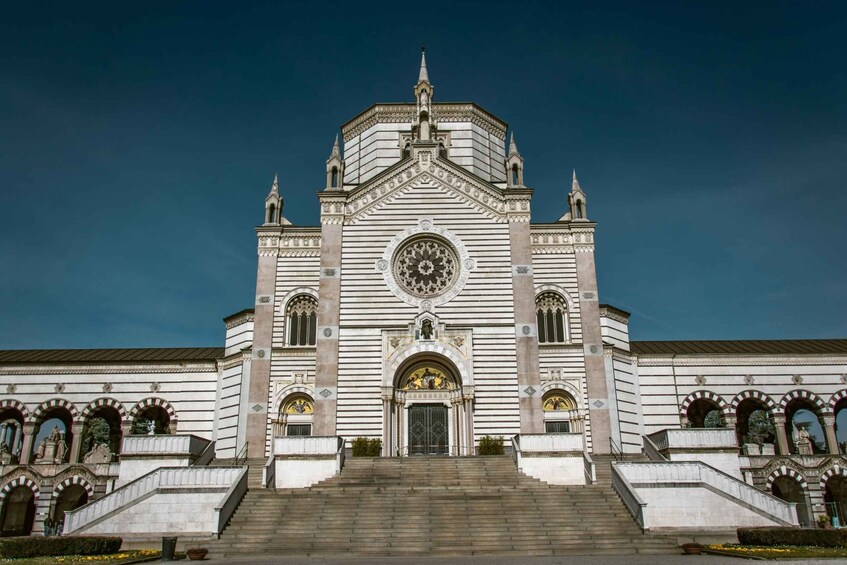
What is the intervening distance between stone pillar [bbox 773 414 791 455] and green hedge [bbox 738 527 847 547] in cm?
1645

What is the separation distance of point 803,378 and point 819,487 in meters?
6.75

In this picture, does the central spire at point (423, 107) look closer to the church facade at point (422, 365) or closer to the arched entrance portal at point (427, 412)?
the church facade at point (422, 365)

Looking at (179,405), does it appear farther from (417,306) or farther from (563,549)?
(563,549)

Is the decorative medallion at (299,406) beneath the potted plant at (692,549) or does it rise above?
above

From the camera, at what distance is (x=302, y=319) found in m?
37.4

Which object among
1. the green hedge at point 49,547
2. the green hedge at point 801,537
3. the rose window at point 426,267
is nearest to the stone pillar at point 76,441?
the green hedge at point 49,547

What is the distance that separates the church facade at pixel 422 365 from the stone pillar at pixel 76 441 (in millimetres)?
92

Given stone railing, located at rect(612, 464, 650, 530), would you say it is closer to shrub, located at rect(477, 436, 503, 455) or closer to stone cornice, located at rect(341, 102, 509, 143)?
shrub, located at rect(477, 436, 503, 455)

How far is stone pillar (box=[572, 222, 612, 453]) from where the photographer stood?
34.4 metres

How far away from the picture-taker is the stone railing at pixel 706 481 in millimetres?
25031

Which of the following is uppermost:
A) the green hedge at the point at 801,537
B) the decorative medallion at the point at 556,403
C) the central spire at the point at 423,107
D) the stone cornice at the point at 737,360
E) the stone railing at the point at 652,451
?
the central spire at the point at 423,107

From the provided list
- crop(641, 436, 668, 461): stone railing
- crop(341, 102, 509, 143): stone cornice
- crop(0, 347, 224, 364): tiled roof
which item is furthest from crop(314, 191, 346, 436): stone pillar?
crop(641, 436, 668, 461): stone railing

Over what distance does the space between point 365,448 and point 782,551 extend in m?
17.5

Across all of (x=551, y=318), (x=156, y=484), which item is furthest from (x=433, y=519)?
(x=551, y=318)
